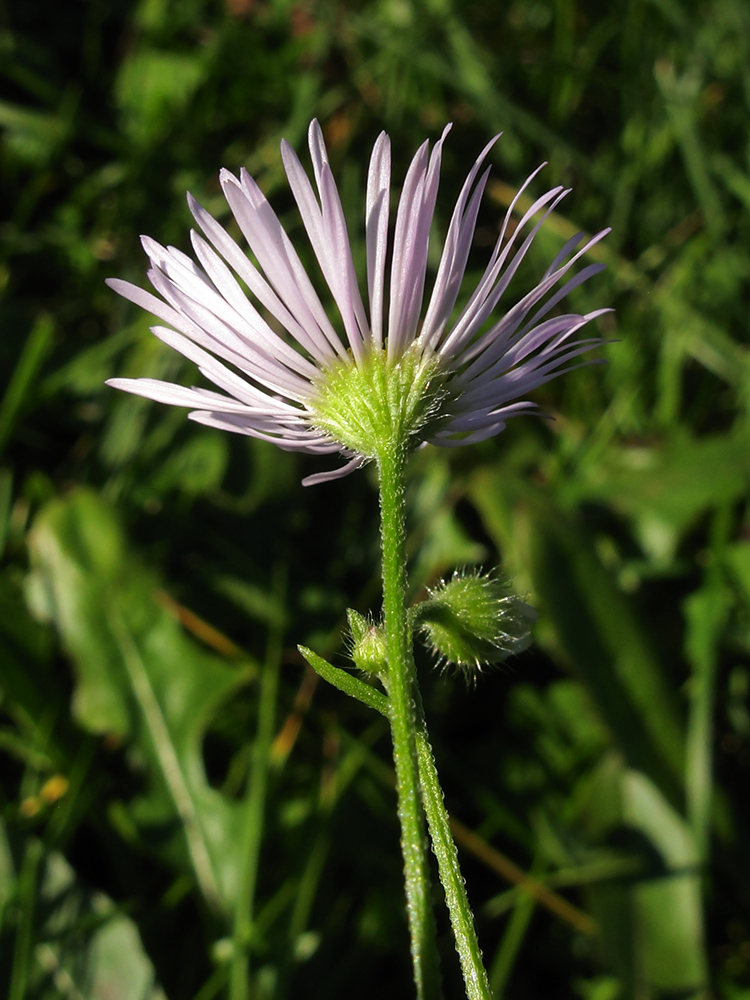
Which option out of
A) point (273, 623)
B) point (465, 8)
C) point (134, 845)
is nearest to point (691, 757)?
point (273, 623)

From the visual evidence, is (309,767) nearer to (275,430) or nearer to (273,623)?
(273,623)

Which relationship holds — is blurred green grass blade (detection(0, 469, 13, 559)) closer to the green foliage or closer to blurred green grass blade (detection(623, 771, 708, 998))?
the green foliage

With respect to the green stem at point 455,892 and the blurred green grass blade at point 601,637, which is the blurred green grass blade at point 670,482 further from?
the green stem at point 455,892

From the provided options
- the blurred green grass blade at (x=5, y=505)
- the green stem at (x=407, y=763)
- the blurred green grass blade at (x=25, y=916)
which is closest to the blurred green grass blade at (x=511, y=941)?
the blurred green grass blade at (x=25, y=916)

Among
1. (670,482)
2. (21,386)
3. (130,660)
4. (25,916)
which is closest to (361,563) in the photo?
(130,660)

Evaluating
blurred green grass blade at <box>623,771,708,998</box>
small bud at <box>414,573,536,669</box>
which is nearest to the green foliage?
blurred green grass blade at <box>623,771,708,998</box>
